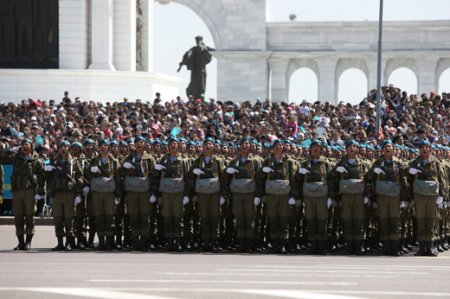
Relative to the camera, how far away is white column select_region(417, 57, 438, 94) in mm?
66500

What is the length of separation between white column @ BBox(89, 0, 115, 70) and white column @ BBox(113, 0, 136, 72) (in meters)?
0.55

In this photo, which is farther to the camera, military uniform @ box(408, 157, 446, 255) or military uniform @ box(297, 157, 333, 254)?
military uniform @ box(297, 157, 333, 254)

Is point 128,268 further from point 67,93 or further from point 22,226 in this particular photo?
point 67,93

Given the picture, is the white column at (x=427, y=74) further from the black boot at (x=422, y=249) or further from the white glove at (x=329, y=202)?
the black boot at (x=422, y=249)

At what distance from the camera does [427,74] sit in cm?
6656

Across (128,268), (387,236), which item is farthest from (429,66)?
(128,268)

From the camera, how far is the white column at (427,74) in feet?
218

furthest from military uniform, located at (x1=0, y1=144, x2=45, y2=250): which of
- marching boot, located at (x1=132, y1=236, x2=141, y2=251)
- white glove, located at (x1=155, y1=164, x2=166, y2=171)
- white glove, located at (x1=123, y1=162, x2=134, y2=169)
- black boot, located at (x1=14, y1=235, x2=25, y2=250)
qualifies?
white glove, located at (x1=155, y1=164, x2=166, y2=171)

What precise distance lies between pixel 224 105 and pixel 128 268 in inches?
946

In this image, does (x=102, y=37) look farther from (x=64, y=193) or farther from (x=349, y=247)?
(x=349, y=247)

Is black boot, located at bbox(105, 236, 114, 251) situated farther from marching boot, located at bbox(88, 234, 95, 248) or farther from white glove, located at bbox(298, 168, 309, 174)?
white glove, located at bbox(298, 168, 309, 174)

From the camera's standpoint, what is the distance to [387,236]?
2334 centimetres

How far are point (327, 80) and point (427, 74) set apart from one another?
5.26 m

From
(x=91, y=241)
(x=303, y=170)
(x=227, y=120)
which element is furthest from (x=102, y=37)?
(x=303, y=170)
